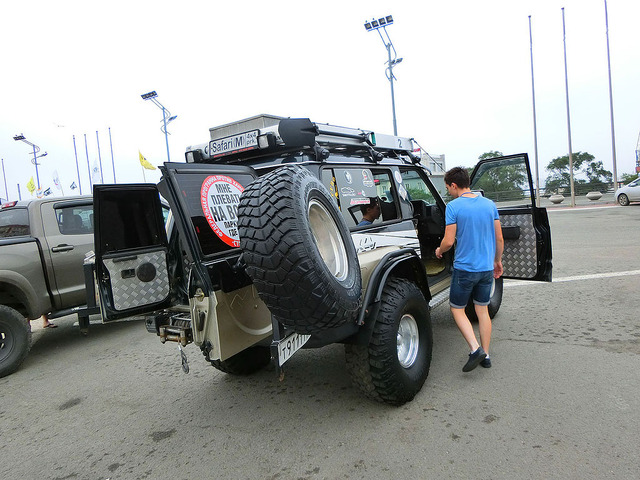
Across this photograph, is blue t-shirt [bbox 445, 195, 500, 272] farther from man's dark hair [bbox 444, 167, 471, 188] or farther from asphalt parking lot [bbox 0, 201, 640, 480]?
asphalt parking lot [bbox 0, 201, 640, 480]

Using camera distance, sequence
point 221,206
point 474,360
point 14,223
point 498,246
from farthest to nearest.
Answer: point 14,223 → point 498,246 → point 474,360 → point 221,206

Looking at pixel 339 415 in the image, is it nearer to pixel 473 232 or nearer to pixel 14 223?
pixel 473 232

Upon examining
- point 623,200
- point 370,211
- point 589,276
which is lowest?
point 589,276

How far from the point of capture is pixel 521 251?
15.4 ft

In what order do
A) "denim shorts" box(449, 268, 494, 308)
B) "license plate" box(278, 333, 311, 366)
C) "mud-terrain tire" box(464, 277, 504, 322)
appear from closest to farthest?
"license plate" box(278, 333, 311, 366) → "denim shorts" box(449, 268, 494, 308) → "mud-terrain tire" box(464, 277, 504, 322)

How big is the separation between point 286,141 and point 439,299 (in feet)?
7.35

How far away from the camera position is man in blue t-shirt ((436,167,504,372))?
11.7 feet

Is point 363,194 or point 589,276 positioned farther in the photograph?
point 589,276

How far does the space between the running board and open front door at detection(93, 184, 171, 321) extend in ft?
7.97

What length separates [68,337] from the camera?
598 cm

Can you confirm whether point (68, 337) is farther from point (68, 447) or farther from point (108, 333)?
point (68, 447)

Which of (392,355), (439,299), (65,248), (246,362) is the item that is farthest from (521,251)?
(65,248)

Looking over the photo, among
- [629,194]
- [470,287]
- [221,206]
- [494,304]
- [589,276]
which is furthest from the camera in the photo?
[629,194]

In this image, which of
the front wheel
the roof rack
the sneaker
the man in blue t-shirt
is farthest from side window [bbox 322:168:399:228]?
the front wheel
